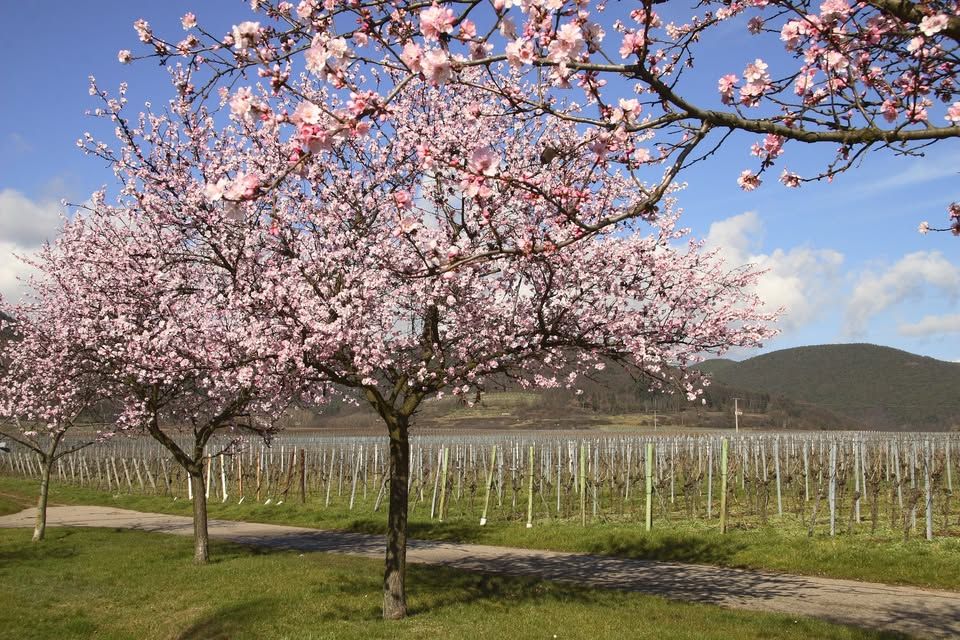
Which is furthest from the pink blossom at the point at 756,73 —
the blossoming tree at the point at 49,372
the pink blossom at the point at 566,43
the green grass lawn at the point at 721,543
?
the blossoming tree at the point at 49,372

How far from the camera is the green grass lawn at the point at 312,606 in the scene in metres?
9.54

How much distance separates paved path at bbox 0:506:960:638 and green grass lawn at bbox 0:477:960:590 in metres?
0.71

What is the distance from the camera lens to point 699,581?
1362 cm

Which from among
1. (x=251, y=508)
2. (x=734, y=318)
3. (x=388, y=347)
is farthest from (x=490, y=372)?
(x=251, y=508)

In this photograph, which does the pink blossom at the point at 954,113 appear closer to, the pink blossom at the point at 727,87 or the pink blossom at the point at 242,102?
the pink blossom at the point at 727,87

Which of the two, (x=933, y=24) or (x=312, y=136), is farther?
(x=933, y=24)

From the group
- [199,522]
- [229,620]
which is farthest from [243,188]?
[199,522]

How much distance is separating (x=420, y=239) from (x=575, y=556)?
946cm

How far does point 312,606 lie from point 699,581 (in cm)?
692

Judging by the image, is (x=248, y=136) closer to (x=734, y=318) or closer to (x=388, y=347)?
(x=388, y=347)

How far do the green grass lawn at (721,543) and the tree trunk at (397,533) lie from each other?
8150 millimetres

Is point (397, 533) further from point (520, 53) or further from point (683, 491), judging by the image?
point (683, 491)

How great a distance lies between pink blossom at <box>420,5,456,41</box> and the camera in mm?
4031

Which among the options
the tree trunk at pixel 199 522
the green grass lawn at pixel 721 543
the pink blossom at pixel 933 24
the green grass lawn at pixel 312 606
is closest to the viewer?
the pink blossom at pixel 933 24
